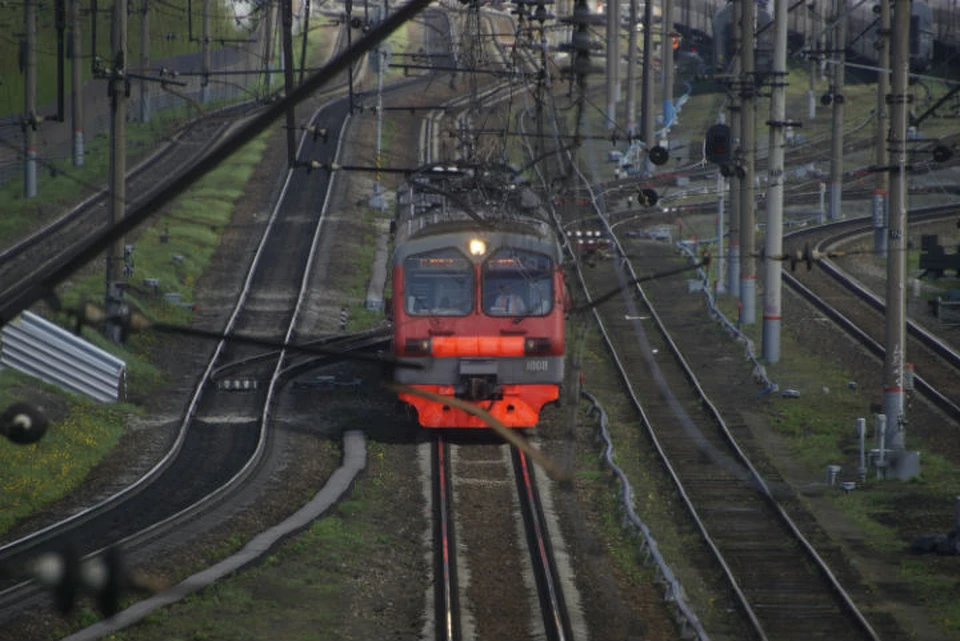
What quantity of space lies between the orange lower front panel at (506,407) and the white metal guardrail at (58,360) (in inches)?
221

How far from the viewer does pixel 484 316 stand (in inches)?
766

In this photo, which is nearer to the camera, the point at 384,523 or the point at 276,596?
the point at 276,596

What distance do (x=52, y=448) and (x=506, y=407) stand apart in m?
5.81

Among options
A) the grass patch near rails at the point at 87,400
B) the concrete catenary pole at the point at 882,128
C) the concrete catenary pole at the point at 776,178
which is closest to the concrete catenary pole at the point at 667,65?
the concrete catenary pole at the point at 882,128

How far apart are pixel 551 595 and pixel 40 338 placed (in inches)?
472

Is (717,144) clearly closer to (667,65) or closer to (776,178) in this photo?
(776,178)

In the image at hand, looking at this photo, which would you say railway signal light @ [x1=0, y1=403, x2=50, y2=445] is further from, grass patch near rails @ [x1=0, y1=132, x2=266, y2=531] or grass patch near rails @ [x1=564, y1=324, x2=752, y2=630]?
grass patch near rails @ [x1=564, y1=324, x2=752, y2=630]

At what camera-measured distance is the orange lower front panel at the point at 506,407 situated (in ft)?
63.6

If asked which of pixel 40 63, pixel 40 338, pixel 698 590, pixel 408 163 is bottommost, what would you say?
pixel 698 590

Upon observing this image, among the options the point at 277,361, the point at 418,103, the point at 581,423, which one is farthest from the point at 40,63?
the point at 581,423

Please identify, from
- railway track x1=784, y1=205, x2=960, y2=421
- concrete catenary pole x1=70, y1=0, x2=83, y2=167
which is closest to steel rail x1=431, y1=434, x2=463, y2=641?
railway track x1=784, y1=205, x2=960, y2=421

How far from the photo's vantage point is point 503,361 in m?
19.4

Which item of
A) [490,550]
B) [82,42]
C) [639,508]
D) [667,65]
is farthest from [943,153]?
[82,42]

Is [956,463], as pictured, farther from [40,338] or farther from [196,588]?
[40,338]
